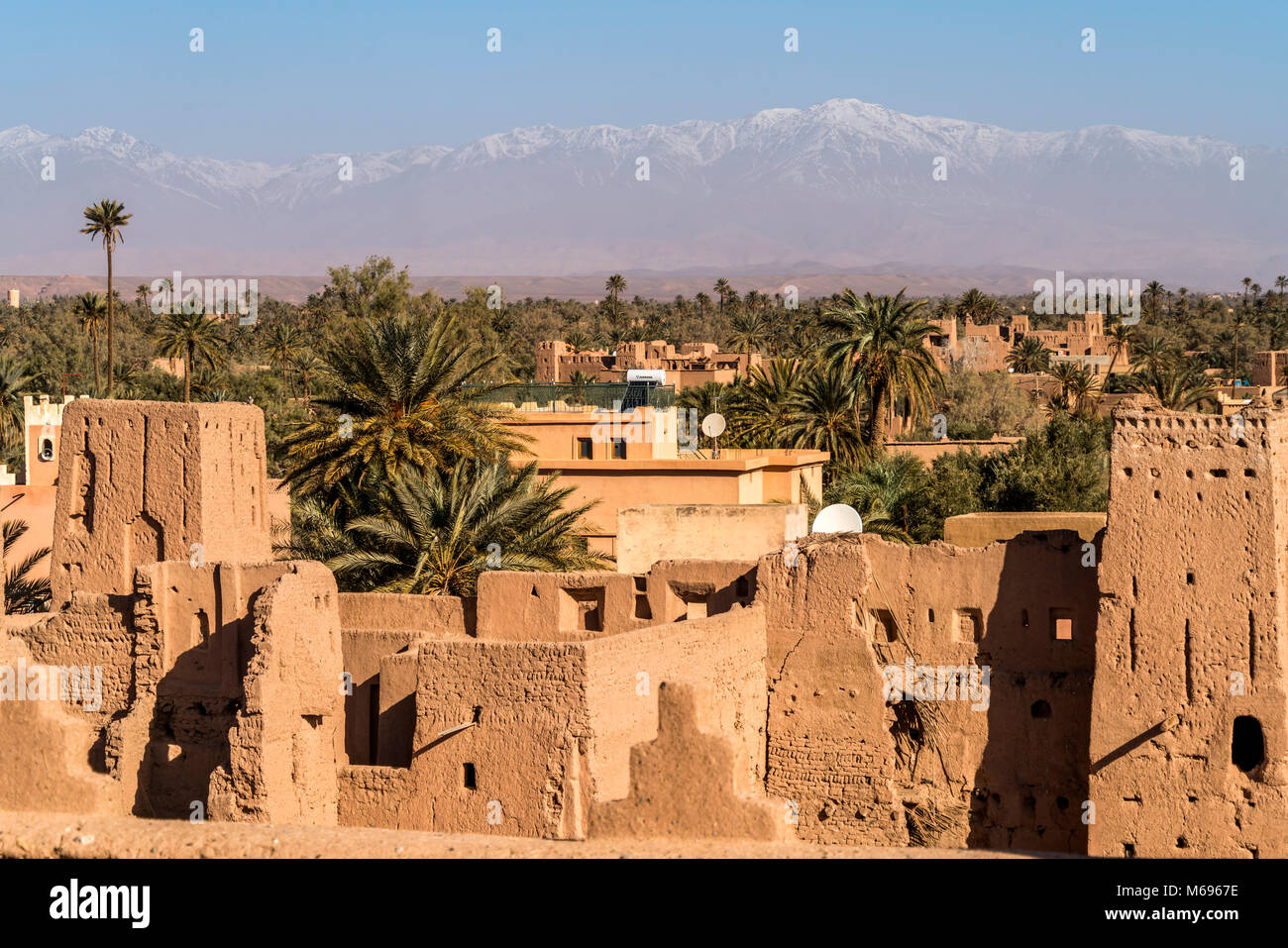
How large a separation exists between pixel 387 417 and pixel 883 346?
595 inches

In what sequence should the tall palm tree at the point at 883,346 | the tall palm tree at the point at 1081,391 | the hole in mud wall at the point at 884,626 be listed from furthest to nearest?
the tall palm tree at the point at 1081,391
the tall palm tree at the point at 883,346
the hole in mud wall at the point at 884,626

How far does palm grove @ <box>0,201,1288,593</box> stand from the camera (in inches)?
965

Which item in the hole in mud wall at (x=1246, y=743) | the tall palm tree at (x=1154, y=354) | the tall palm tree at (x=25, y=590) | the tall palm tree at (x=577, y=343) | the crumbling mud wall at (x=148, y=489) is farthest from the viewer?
the tall palm tree at (x=577, y=343)

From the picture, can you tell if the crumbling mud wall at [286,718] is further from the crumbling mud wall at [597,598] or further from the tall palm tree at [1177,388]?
the tall palm tree at [1177,388]

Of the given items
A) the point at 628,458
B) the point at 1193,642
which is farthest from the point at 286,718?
the point at 628,458

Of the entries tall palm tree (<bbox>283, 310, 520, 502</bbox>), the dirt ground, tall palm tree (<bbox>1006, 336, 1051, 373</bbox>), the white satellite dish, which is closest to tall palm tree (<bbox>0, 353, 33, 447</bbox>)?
tall palm tree (<bbox>283, 310, 520, 502</bbox>)

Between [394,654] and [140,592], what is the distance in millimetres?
2883

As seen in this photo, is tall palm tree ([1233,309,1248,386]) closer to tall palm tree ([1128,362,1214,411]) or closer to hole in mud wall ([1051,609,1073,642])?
tall palm tree ([1128,362,1214,411])

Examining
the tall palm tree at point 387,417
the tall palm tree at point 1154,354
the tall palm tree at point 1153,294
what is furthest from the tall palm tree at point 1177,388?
the tall palm tree at point 1153,294

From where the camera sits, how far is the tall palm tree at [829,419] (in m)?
40.7

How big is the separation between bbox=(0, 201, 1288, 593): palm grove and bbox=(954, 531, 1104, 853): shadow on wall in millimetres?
7297

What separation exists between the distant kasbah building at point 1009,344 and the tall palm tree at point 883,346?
3478 cm
